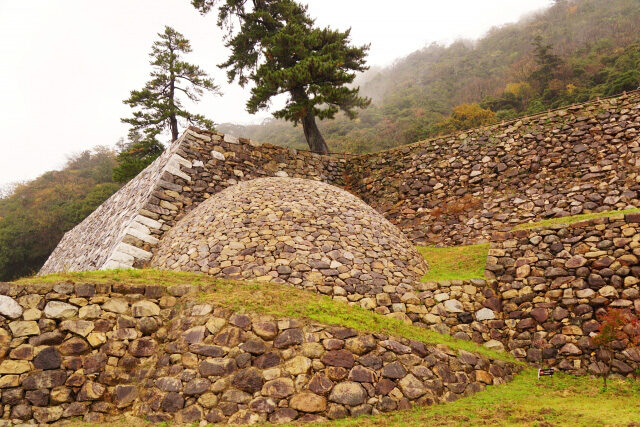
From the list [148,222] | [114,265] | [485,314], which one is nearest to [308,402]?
[485,314]

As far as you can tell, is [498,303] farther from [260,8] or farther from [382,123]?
[382,123]

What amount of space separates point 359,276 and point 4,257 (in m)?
28.9

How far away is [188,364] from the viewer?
4828 millimetres

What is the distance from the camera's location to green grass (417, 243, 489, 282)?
26.1ft

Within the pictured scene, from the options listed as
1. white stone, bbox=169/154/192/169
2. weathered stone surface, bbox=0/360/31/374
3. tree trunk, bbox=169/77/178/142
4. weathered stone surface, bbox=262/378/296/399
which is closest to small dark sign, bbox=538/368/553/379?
weathered stone surface, bbox=262/378/296/399

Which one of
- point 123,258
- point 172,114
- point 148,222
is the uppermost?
point 172,114

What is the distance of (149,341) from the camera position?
5.20m

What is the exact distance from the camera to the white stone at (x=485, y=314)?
7035 millimetres

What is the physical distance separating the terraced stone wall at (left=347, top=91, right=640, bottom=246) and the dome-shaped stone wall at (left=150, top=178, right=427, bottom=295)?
9.98 ft

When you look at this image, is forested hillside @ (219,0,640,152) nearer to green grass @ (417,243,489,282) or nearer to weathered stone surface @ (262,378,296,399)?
green grass @ (417,243,489,282)

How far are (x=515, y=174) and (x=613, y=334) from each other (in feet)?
23.0

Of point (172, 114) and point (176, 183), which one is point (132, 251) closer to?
point (176, 183)

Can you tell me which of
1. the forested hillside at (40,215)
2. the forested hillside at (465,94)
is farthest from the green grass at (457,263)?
the forested hillside at (40,215)

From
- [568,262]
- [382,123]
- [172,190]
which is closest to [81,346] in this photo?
[172,190]
